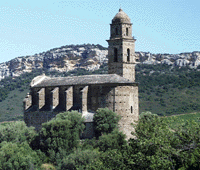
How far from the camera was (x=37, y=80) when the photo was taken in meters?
56.1

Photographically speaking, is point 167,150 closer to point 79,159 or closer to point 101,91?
point 79,159

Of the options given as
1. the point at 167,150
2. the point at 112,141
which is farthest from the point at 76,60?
the point at 167,150

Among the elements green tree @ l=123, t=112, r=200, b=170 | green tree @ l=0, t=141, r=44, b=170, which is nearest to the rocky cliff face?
green tree @ l=0, t=141, r=44, b=170

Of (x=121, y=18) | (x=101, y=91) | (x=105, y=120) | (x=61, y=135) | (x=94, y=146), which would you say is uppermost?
(x=121, y=18)

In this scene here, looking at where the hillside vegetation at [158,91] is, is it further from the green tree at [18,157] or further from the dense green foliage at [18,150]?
the green tree at [18,157]

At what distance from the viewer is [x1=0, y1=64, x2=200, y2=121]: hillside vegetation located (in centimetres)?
7719

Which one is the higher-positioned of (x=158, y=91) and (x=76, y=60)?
(x=76, y=60)

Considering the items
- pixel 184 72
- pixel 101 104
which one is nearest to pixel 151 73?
pixel 184 72

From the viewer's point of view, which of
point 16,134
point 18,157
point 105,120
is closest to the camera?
point 18,157

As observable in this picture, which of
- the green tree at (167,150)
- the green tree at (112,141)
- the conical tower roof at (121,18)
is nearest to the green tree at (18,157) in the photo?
the green tree at (112,141)

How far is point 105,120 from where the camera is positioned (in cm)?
4531

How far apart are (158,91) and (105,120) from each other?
132 feet

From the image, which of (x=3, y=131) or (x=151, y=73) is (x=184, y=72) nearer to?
(x=151, y=73)

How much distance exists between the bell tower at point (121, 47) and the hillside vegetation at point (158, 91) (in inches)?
953
